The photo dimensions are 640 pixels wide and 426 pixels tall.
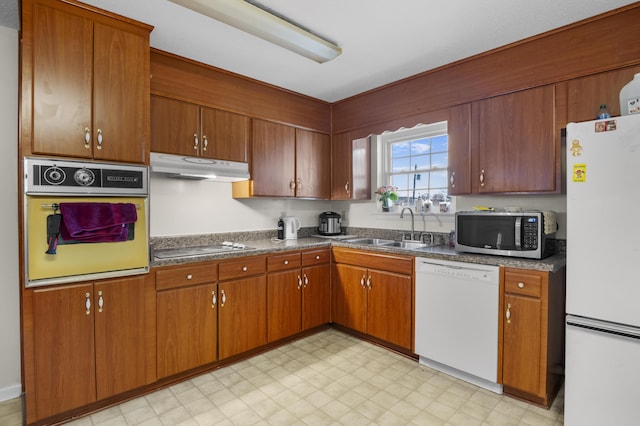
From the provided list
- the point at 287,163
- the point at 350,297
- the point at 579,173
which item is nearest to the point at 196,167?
the point at 287,163

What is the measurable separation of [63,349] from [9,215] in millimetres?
1013

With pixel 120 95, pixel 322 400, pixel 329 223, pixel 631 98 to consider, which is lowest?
pixel 322 400

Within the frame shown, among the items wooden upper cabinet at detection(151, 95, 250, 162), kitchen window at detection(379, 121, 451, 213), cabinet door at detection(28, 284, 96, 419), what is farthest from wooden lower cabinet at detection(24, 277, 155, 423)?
kitchen window at detection(379, 121, 451, 213)

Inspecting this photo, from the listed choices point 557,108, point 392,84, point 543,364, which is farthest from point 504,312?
point 392,84

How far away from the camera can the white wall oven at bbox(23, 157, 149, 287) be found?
1.86 meters

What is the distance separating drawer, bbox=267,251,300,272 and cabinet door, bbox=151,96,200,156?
111cm

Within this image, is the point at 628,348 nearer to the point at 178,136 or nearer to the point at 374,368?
the point at 374,368

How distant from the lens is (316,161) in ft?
12.4

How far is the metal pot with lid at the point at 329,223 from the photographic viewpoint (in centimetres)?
393

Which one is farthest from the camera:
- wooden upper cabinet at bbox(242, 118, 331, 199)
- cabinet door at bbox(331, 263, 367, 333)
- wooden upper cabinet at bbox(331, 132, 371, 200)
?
wooden upper cabinet at bbox(331, 132, 371, 200)

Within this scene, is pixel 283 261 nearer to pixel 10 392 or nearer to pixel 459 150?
pixel 459 150

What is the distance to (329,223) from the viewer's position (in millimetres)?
3930

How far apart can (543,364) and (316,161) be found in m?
2.68

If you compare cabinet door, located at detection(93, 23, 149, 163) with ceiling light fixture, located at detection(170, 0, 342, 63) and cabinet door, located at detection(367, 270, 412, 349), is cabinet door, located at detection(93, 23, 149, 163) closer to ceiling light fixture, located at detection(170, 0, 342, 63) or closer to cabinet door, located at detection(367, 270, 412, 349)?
ceiling light fixture, located at detection(170, 0, 342, 63)
